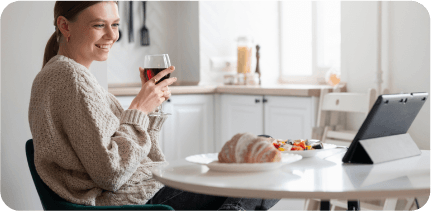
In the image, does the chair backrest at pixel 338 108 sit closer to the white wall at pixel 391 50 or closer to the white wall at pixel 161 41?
the white wall at pixel 391 50

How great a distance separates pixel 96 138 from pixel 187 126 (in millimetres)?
2070

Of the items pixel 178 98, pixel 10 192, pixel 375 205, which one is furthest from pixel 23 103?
pixel 375 205

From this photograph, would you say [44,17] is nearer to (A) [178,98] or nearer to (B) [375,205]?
(A) [178,98]

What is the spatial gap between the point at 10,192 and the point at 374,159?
1.64 metres

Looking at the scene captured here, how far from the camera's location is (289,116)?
9.32 feet

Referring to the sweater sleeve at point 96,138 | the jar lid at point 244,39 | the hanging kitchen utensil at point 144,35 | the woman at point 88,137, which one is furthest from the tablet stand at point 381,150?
the hanging kitchen utensil at point 144,35

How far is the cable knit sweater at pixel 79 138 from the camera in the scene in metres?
1.19

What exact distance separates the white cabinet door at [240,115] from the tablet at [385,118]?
184cm

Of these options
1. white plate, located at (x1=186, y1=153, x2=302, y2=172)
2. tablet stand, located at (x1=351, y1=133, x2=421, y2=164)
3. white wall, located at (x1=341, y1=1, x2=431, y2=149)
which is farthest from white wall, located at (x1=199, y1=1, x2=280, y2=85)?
white plate, located at (x1=186, y1=153, x2=302, y2=172)

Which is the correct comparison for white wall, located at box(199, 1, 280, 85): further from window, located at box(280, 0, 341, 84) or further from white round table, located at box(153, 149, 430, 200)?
white round table, located at box(153, 149, 430, 200)

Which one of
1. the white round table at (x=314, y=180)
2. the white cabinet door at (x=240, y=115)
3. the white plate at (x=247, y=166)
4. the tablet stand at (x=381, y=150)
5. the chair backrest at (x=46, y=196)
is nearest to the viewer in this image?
the white round table at (x=314, y=180)

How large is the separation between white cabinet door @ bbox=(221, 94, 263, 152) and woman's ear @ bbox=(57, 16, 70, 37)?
1.76m

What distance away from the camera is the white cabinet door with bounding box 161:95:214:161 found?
10.3 feet

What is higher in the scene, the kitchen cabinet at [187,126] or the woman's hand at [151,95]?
the woman's hand at [151,95]
